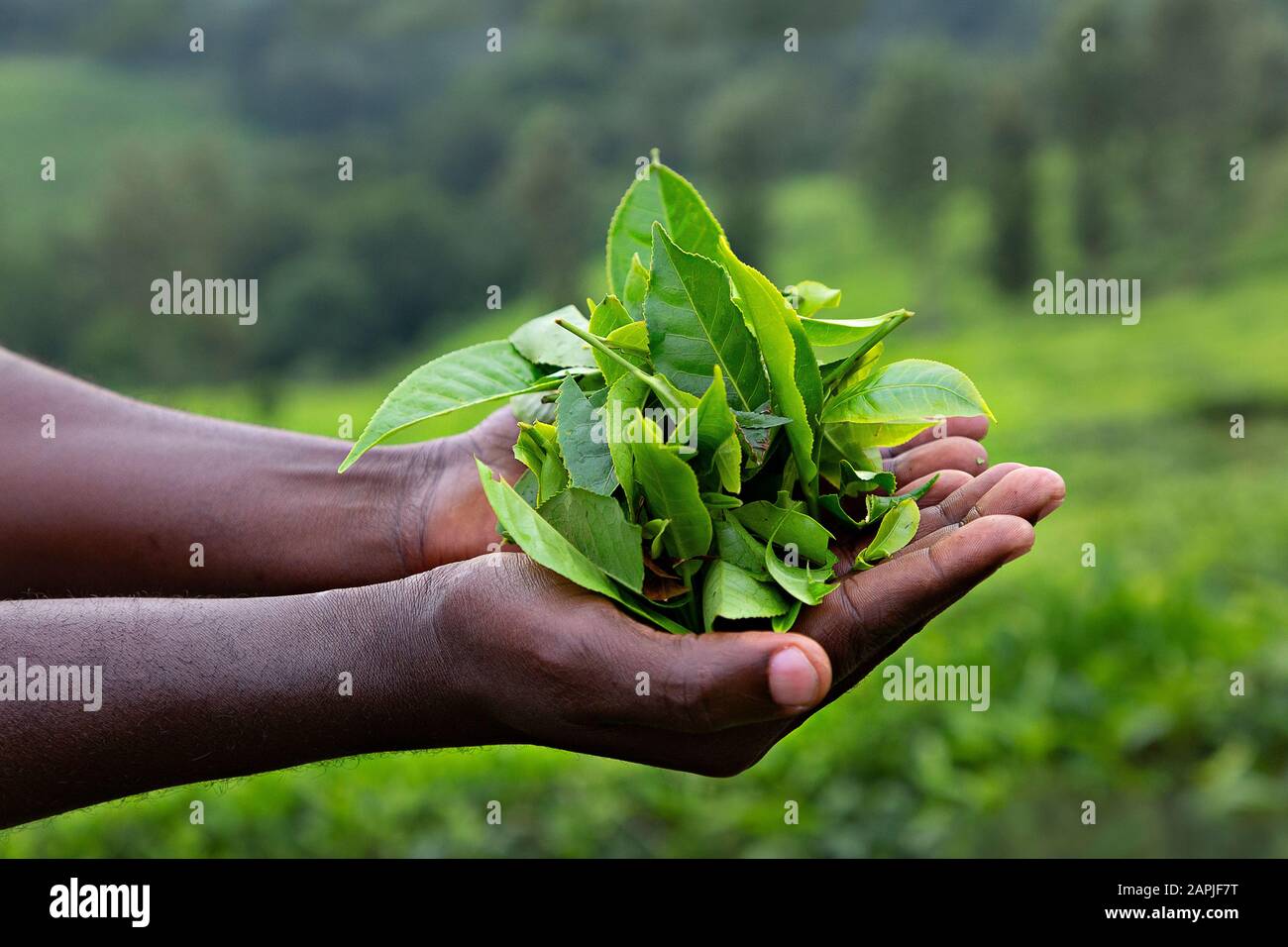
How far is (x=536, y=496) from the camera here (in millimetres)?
1357

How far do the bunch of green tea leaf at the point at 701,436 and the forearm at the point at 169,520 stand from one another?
1.36 ft

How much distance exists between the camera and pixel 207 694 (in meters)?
1.24

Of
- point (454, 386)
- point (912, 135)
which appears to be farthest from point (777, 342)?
point (912, 135)

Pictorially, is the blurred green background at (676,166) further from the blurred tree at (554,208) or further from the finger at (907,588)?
the finger at (907,588)

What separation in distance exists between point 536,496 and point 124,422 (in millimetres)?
792

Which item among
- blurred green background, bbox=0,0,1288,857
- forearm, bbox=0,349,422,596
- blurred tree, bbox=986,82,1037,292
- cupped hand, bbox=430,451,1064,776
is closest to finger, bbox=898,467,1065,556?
cupped hand, bbox=430,451,1064,776

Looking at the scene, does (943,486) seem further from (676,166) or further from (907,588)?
(676,166)

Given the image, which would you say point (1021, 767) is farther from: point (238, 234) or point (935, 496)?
point (238, 234)

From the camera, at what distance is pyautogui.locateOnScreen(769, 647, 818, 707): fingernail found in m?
1.06

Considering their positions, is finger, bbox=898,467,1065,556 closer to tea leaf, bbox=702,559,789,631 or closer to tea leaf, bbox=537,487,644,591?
tea leaf, bbox=702,559,789,631

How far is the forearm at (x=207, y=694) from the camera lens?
4.07 feet

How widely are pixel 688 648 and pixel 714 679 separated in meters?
0.04

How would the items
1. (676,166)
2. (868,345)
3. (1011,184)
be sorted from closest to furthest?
(868,345)
(676,166)
(1011,184)

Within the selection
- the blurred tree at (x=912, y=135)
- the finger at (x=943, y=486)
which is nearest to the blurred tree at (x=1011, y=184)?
the blurred tree at (x=912, y=135)
